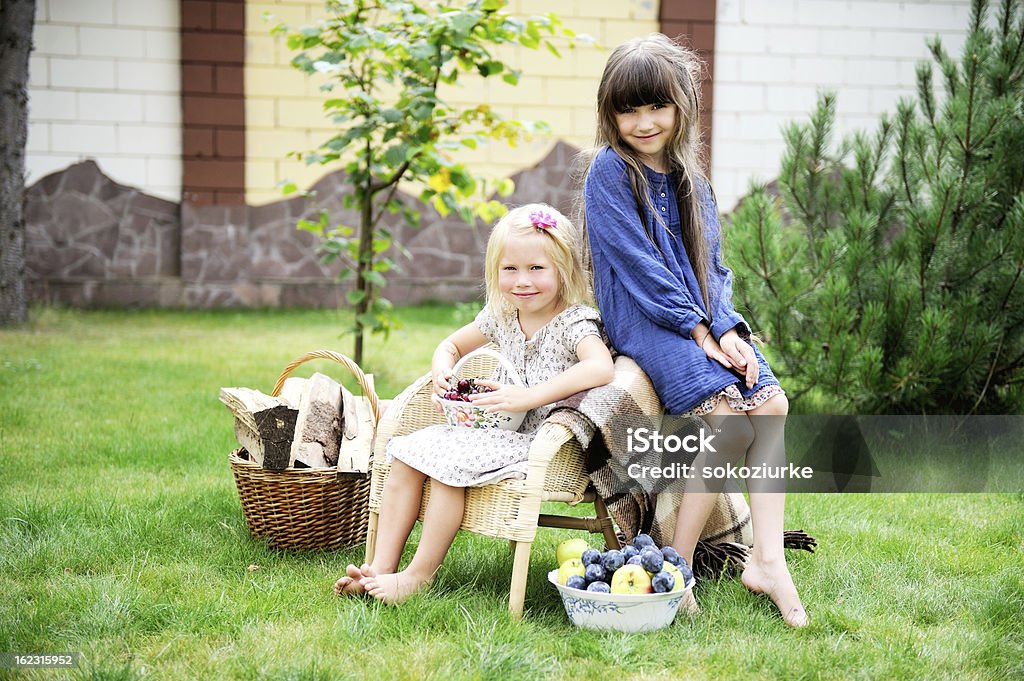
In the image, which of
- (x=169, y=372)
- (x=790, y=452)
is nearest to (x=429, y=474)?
(x=790, y=452)

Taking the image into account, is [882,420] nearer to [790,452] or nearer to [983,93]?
[790,452]

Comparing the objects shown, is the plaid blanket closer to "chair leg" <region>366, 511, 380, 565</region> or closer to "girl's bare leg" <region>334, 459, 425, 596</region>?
"girl's bare leg" <region>334, 459, 425, 596</region>

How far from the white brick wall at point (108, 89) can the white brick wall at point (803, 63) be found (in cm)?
460

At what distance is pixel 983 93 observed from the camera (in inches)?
145

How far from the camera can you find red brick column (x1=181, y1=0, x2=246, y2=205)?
25.6ft

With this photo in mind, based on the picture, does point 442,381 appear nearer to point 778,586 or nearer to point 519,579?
point 519,579

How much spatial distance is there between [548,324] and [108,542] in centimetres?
135

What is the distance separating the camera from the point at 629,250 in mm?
2479

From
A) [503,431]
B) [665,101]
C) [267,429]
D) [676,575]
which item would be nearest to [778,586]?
[676,575]

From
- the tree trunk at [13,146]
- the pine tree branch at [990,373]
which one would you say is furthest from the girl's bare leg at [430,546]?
the tree trunk at [13,146]

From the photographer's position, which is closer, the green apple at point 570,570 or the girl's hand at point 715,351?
the green apple at point 570,570

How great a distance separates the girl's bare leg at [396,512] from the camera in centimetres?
239

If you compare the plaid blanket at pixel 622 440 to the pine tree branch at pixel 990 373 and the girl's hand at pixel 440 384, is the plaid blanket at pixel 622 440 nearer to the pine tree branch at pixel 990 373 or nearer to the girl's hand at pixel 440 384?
the girl's hand at pixel 440 384

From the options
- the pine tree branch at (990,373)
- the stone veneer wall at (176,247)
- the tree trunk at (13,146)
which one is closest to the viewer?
the pine tree branch at (990,373)
